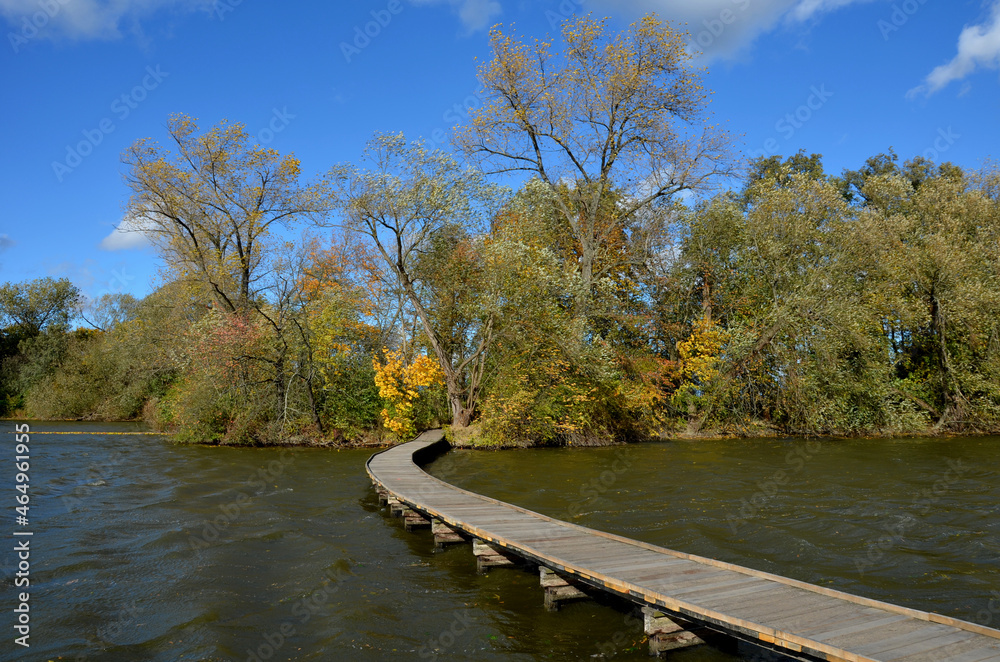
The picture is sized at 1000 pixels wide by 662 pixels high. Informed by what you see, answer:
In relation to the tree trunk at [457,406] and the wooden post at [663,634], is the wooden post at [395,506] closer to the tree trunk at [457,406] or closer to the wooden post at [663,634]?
the wooden post at [663,634]

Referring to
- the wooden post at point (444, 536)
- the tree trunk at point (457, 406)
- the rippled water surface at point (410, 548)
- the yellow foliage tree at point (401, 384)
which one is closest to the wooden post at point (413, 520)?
the rippled water surface at point (410, 548)

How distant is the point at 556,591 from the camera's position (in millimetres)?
6875

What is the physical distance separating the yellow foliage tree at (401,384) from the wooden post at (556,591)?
586 inches

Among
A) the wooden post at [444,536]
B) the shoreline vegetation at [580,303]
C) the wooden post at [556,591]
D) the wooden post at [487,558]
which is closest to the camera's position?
the wooden post at [556,591]

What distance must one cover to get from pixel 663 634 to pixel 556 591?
154 cm

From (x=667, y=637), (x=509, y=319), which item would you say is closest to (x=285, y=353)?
(x=509, y=319)

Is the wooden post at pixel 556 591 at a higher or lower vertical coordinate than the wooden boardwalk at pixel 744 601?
lower

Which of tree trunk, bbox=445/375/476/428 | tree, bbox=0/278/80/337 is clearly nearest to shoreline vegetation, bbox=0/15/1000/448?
tree trunk, bbox=445/375/476/428

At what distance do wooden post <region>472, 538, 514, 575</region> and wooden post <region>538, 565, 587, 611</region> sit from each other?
1294mm

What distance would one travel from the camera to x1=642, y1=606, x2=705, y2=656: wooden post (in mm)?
5613

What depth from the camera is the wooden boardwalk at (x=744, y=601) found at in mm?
4559

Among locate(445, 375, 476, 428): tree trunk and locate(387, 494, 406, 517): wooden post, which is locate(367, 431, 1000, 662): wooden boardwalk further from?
locate(445, 375, 476, 428): tree trunk

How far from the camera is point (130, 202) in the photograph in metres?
23.5

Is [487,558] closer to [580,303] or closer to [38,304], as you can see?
[580,303]
